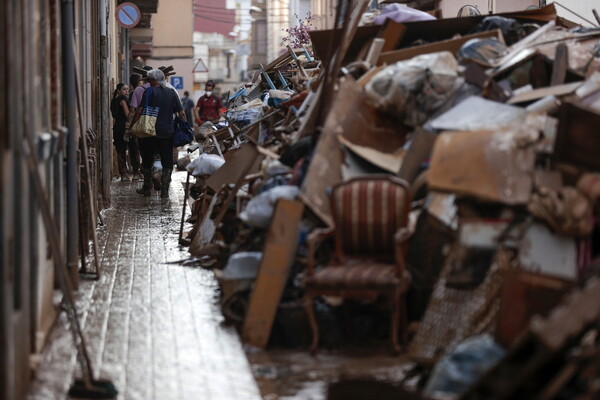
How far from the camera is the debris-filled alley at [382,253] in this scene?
20.1ft

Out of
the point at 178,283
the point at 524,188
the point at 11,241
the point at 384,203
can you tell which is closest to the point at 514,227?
the point at 524,188

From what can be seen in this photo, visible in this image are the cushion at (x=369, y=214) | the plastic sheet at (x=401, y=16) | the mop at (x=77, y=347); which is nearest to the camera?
the mop at (x=77, y=347)

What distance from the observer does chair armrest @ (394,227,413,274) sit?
291 inches

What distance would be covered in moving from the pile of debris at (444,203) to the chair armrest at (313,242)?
0.04 ft

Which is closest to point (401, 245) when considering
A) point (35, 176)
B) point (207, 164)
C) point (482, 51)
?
point (35, 176)

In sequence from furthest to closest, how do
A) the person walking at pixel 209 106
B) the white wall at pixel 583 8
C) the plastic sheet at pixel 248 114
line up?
the person walking at pixel 209 106 < the white wall at pixel 583 8 < the plastic sheet at pixel 248 114

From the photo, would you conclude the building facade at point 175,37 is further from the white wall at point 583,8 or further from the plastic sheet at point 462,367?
the plastic sheet at point 462,367

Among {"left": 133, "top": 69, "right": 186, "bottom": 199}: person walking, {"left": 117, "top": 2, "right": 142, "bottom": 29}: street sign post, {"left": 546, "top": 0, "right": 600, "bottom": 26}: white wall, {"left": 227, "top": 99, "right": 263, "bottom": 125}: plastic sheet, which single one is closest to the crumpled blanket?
{"left": 227, "top": 99, "right": 263, "bottom": 125}: plastic sheet

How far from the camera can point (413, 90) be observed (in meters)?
9.16

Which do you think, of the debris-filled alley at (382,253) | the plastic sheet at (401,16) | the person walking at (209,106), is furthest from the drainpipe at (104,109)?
the person walking at (209,106)

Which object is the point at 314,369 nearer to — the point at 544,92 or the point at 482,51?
the point at 544,92

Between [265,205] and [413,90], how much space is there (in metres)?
1.60

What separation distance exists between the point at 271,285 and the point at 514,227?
185 centimetres

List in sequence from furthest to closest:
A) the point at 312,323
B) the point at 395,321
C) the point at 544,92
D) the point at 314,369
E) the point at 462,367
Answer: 1. the point at 544,92
2. the point at 312,323
3. the point at 395,321
4. the point at 314,369
5. the point at 462,367
